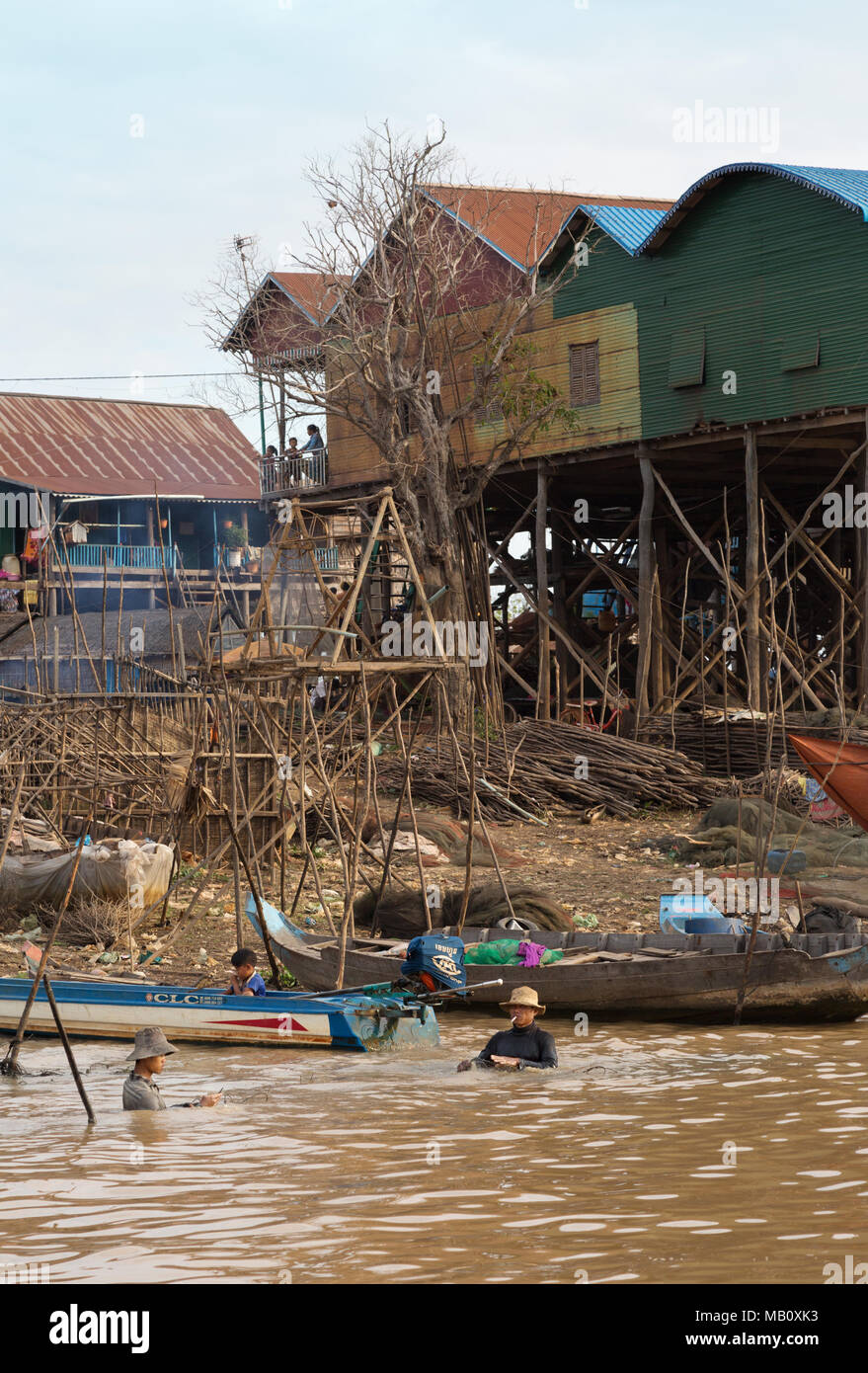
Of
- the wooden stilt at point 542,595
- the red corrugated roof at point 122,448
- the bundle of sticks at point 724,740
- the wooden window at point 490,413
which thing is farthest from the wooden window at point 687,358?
the red corrugated roof at point 122,448

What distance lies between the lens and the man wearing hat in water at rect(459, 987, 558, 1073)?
36.2ft

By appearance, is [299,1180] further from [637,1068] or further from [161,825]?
[161,825]

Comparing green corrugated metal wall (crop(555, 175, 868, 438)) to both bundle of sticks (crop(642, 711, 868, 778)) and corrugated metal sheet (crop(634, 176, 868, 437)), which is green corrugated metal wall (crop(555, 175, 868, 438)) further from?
bundle of sticks (crop(642, 711, 868, 778))

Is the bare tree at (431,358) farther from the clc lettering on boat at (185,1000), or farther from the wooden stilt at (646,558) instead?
the clc lettering on boat at (185,1000)

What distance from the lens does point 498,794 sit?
21922 millimetres

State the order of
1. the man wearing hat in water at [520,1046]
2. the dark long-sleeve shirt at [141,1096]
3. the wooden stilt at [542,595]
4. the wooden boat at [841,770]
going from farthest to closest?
the wooden stilt at [542,595], the wooden boat at [841,770], the man wearing hat in water at [520,1046], the dark long-sleeve shirt at [141,1096]

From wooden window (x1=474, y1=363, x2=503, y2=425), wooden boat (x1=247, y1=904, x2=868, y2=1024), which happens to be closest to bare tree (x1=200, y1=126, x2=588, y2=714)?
wooden window (x1=474, y1=363, x2=503, y2=425)

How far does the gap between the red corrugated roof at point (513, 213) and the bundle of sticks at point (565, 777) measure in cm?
967

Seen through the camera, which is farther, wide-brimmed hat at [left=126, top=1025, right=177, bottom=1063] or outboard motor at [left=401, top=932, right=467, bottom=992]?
outboard motor at [left=401, top=932, right=467, bottom=992]

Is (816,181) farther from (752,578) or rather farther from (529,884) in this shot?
(529,884)

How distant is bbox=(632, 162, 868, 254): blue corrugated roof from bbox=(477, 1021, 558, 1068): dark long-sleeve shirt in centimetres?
1525

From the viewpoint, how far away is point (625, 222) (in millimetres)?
27328

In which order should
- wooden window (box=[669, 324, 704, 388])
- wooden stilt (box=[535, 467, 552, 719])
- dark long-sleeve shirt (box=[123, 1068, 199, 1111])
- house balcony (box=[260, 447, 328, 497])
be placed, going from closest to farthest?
1. dark long-sleeve shirt (box=[123, 1068, 199, 1111])
2. wooden window (box=[669, 324, 704, 388])
3. wooden stilt (box=[535, 467, 552, 719])
4. house balcony (box=[260, 447, 328, 497])

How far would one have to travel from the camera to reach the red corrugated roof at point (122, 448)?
125 feet
